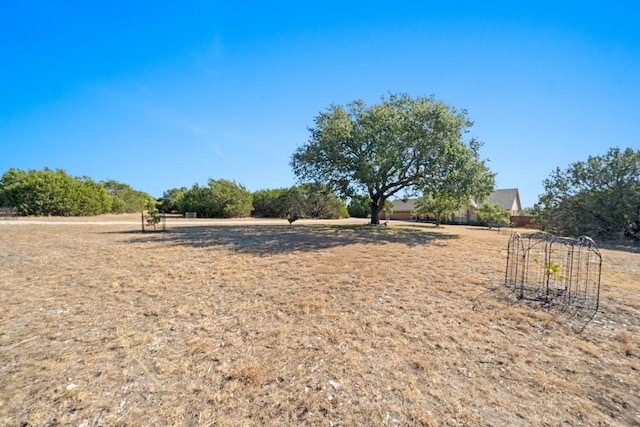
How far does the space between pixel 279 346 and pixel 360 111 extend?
15119 mm

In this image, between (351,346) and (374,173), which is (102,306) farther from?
(374,173)

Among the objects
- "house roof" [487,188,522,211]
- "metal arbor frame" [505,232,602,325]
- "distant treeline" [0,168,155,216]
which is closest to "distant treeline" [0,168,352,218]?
"distant treeline" [0,168,155,216]

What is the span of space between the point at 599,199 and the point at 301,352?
19397 millimetres

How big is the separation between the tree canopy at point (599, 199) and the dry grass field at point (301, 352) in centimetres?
1237

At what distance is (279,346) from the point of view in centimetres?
287

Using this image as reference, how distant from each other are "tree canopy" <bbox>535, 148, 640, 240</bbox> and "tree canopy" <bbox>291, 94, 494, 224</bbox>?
692cm

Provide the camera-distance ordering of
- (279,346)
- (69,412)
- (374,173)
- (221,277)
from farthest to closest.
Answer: (374,173) → (221,277) → (279,346) → (69,412)

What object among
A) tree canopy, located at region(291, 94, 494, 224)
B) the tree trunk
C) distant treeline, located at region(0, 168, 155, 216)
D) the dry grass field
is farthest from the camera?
distant treeline, located at region(0, 168, 155, 216)

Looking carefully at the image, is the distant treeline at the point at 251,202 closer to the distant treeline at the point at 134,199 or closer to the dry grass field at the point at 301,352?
the distant treeline at the point at 134,199

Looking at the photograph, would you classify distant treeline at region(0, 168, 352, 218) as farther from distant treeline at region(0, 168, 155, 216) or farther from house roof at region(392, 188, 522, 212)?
house roof at region(392, 188, 522, 212)

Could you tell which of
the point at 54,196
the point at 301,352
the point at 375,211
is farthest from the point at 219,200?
the point at 301,352

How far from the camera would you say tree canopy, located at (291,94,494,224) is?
12.3m

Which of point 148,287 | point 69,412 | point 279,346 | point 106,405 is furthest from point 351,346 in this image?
point 148,287

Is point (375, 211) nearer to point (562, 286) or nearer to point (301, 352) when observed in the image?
point (562, 286)
